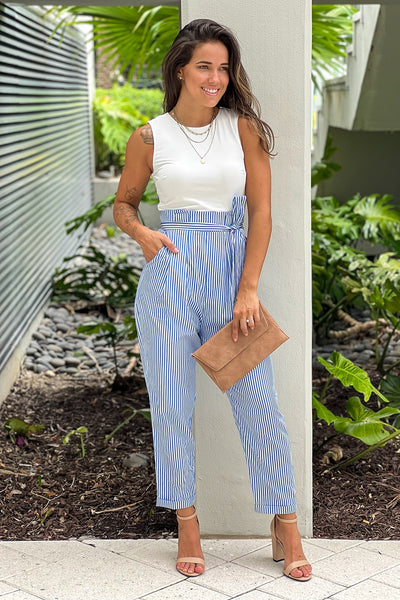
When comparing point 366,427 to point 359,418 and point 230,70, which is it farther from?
point 230,70

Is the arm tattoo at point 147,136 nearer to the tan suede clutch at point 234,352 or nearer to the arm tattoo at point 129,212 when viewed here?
the arm tattoo at point 129,212

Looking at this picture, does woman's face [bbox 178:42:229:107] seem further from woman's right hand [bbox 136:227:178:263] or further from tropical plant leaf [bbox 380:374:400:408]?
tropical plant leaf [bbox 380:374:400:408]

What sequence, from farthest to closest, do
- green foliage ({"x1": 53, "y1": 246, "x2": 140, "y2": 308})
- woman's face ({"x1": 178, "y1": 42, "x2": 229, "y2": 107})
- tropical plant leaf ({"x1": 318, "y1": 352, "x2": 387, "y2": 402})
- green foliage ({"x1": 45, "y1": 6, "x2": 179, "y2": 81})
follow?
green foliage ({"x1": 53, "y1": 246, "x2": 140, "y2": 308}) < green foliage ({"x1": 45, "y1": 6, "x2": 179, "y2": 81}) < tropical plant leaf ({"x1": 318, "y1": 352, "x2": 387, "y2": 402}) < woman's face ({"x1": 178, "y1": 42, "x2": 229, "y2": 107})

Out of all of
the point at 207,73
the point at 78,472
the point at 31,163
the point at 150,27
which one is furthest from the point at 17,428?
the point at 31,163

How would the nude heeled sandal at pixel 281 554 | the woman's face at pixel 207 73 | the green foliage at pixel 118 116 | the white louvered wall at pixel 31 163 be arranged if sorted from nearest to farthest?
the woman's face at pixel 207 73, the nude heeled sandal at pixel 281 554, the white louvered wall at pixel 31 163, the green foliage at pixel 118 116

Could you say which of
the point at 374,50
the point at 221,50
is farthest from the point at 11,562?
the point at 374,50

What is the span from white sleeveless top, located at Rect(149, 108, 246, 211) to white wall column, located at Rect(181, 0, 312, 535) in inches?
12.6

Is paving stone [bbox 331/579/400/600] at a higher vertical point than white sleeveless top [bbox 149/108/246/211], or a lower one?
lower

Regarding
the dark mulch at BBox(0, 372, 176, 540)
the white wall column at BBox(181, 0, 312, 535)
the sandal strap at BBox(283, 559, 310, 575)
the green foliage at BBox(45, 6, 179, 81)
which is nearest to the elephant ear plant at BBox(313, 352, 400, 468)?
the white wall column at BBox(181, 0, 312, 535)

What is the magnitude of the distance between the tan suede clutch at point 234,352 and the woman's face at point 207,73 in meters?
0.73

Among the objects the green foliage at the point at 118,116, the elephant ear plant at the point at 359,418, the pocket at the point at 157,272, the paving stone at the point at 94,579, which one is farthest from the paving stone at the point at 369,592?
the green foliage at the point at 118,116

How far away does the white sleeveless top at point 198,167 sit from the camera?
2.74 meters

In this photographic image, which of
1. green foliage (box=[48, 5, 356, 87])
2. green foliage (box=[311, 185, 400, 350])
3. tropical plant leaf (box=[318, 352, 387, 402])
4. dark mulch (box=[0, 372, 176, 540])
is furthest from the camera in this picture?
green foliage (box=[311, 185, 400, 350])

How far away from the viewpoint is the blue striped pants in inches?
111
